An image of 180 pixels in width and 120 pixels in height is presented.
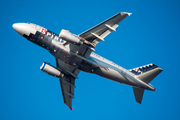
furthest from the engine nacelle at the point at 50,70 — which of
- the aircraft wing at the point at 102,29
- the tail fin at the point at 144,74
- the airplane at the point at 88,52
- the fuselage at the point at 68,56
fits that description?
the tail fin at the point at 144,74

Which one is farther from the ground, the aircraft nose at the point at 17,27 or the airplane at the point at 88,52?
the aircraft nose at the point at 17,27

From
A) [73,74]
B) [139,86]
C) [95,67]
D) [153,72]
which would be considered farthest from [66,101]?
[153,72]

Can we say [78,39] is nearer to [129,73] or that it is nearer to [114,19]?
[114,19]

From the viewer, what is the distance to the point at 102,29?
33688 millimetres

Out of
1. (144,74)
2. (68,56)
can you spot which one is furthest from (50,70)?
(144,74)

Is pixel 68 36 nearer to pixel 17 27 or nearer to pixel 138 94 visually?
pixel 17 27

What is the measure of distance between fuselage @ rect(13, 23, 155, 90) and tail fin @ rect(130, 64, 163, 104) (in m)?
0.99

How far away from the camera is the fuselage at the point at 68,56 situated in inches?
1419

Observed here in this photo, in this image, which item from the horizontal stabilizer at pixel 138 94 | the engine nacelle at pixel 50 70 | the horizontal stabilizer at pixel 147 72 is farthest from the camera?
the horizontal stabilizer at pixel 138 94

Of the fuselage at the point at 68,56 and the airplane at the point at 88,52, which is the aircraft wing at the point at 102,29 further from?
the fuselage at the point at 68,56

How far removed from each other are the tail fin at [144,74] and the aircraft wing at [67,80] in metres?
11.7

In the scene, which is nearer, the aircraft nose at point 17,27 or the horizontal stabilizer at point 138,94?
the aircraft nose at point 17,27

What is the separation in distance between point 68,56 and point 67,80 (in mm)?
9092

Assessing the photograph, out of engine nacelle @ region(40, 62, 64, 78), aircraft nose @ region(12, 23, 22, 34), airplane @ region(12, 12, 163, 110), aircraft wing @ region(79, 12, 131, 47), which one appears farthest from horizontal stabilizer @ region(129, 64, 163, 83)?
aircraft nose @ region(12, 23, 22, 34)
